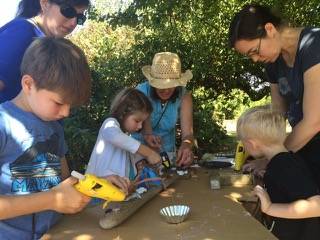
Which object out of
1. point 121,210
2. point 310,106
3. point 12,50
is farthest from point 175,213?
point 12,50

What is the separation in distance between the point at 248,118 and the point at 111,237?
1032 mm

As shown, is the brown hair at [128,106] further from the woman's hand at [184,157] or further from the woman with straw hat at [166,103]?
the woman's hand at [184,157]

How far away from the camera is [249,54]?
271 centimetres

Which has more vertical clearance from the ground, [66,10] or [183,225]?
[66,10]

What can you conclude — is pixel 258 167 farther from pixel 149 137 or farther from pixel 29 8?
pixel 29 8

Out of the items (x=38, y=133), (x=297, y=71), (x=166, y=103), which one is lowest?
(x=166, y=103)

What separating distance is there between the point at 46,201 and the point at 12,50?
3.48 ft

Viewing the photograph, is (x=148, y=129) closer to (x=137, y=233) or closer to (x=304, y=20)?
(x=137, y=233)

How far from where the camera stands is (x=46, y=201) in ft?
5.75

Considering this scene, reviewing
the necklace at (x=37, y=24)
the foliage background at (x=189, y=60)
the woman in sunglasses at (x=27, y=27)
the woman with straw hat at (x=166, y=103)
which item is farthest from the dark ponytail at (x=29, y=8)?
the foliage background at (x=189, y=60)

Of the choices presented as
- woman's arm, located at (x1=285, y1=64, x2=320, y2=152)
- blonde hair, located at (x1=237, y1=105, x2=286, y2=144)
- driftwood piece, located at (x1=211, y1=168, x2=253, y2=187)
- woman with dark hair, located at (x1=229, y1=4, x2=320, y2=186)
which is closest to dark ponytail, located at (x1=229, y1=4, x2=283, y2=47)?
woman with dark hair, located at (x1=229, y1=4, x2=320, y2=186)

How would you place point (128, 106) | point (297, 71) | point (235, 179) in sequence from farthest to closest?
point (128, 106), point (235, 179), point (297, 71)

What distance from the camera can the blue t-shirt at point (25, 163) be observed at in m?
1.87

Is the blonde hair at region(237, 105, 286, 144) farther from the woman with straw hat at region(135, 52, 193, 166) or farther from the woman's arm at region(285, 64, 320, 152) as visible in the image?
the woman with straw hat at region(135, 52, 193, 166)
